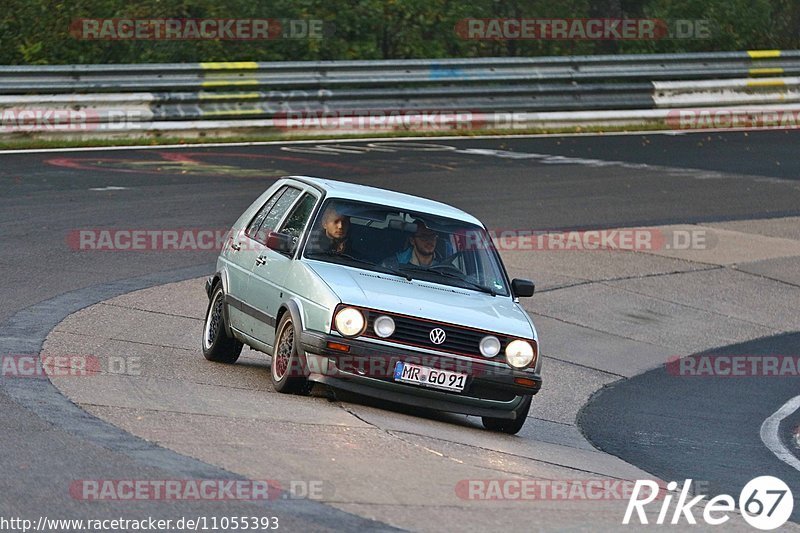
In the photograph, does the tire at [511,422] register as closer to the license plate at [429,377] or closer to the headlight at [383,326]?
the license plate at [429,377]

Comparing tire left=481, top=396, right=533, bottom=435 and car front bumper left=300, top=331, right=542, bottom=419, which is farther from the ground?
car front bumper left=300, top=331, right=542, bottom=419

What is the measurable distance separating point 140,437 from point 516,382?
110 inches

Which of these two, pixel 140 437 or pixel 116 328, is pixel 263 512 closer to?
pixel 140 437

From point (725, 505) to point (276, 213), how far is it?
178 inches

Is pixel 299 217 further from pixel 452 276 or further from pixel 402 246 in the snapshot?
pixel 452 276

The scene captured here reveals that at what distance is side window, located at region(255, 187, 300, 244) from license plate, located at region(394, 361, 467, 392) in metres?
2.11

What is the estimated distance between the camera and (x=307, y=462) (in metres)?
7.63

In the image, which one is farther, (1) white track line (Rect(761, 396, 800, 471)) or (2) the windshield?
(1) white track line (Rect(761, 396, 800, 471))

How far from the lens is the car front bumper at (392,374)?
9.27 meters

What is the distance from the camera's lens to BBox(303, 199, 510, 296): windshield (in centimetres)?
1018

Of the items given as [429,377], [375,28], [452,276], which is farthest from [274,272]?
[375,28]

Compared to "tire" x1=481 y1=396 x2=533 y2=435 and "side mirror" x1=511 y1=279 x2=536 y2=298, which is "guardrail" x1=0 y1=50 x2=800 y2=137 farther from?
"tire" x1=481 y1=396 x2=533 y2=435

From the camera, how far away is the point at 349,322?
9.28 m

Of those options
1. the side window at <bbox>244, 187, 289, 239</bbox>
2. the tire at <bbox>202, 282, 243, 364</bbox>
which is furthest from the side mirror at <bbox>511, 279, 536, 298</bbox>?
the tire at <bbox>202, 282, 243, 364</bbox>
